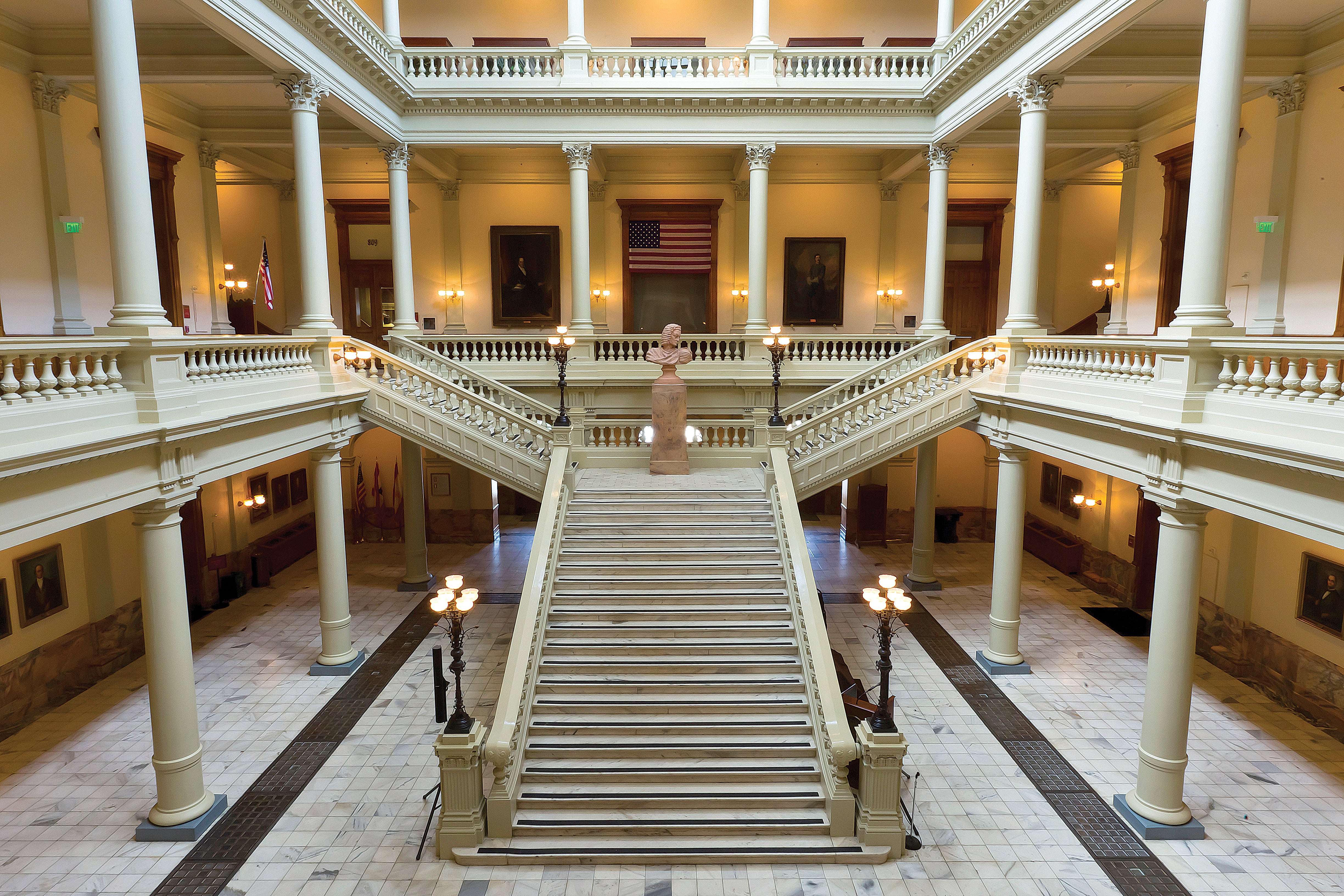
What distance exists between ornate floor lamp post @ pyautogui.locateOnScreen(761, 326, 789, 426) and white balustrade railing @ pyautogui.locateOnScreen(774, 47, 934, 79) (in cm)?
534

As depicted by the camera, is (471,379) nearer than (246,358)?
No

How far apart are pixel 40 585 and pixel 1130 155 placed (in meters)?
20.6

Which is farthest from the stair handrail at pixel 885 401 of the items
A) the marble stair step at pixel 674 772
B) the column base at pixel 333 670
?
the column base at pixel 333 670

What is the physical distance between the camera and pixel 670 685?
31.5 feet

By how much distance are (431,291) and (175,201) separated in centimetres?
614

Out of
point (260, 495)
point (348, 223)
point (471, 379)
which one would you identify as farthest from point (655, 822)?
point (348, 223)

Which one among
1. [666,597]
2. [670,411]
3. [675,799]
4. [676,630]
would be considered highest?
[670,411]

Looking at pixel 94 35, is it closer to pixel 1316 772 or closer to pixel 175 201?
pixel 175 201

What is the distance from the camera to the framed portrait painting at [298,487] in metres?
19.0

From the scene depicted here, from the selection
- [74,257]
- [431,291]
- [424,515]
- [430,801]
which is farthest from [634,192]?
[430,801]

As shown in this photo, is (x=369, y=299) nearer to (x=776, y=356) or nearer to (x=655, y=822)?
(x=776, y=356)

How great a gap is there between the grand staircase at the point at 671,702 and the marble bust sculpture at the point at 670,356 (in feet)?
6.49

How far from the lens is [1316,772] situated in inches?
369

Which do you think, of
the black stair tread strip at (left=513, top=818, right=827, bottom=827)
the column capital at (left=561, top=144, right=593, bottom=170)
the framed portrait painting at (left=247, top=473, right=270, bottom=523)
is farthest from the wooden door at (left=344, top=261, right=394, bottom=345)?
the black stair tread strip at (left=513, top=818, right=827, bottom=827)
